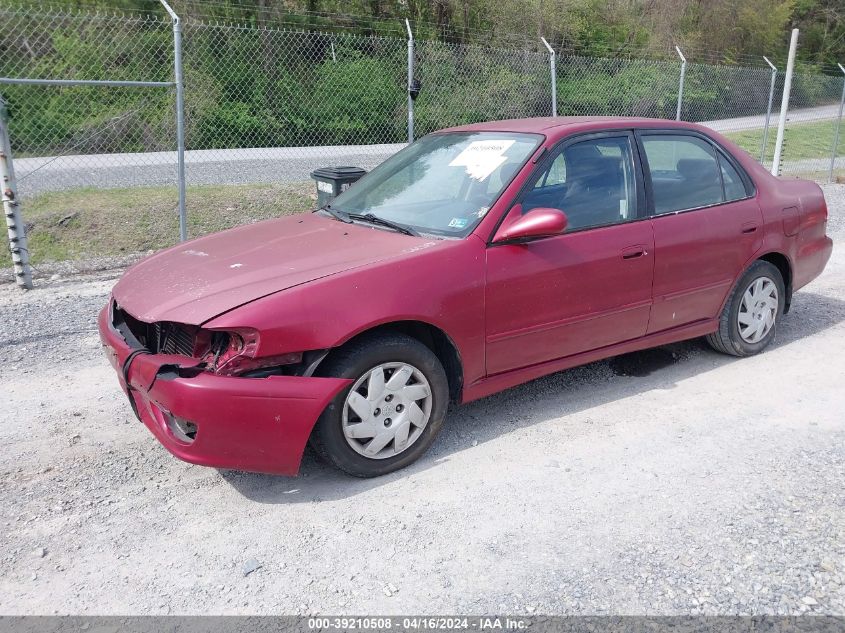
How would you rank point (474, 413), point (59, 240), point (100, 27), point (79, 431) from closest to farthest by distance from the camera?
point (79, 431) < point (474, 413) < point (59, 240) < point (100, 27)

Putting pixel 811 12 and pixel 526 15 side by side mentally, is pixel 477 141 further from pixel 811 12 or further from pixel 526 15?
pixel 811 12

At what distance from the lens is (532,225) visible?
3.84 meters

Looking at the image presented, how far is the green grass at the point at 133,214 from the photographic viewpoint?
28.5 ft

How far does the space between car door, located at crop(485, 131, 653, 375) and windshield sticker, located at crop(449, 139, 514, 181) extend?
0.98ft

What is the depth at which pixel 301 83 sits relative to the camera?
14.6 m

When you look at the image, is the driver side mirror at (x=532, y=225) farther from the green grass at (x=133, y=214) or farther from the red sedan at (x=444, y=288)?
the green grass at (x=133, y=214)

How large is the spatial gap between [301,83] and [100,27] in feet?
13.3

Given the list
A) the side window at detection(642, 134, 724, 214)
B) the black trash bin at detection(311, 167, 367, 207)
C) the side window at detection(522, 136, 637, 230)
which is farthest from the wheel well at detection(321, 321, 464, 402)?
the black trash bin at detection(311, 167, 367, 207)

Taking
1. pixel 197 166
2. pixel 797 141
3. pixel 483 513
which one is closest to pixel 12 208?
pixel 483 513

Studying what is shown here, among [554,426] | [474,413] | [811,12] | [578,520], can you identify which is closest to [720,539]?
[578,520]

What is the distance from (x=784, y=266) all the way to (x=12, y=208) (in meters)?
6.44

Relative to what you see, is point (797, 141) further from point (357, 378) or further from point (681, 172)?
point (357, 378)

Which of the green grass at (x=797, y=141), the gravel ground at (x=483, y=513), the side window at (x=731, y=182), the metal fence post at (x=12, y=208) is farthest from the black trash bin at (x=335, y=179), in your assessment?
the green grass at (x=797, y=141)

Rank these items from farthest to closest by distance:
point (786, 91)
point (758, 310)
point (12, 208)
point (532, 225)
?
1. point (786, 91)
2. point (12, 208)
3. point (758, 310)
4. point (532, 225)
